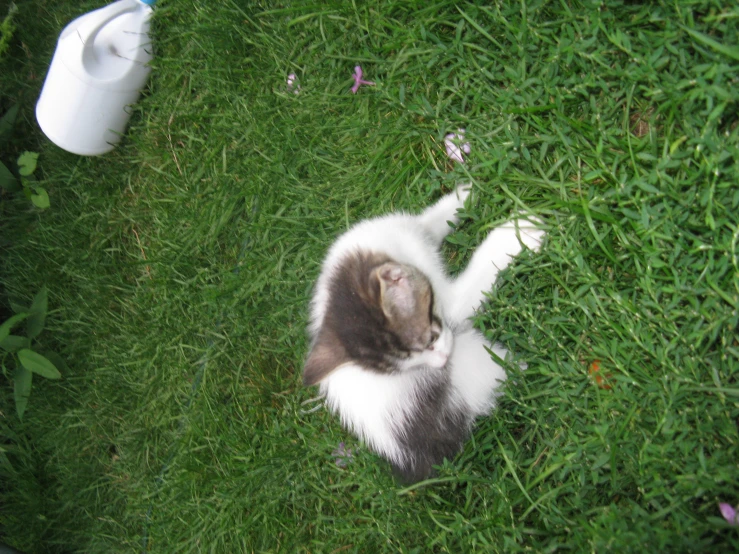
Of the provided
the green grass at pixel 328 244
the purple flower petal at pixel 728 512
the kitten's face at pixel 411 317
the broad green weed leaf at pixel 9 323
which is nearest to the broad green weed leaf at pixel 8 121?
the green grass at pixel 328 244

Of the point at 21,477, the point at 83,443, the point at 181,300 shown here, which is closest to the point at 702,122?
the point at 181,300

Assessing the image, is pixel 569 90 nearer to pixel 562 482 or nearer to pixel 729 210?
pixel 729 210

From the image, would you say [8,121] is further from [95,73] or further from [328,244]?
[328,244]

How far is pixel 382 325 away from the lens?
5.57 feet

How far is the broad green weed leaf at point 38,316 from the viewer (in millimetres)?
3131

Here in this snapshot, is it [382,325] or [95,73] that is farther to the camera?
[95,73]

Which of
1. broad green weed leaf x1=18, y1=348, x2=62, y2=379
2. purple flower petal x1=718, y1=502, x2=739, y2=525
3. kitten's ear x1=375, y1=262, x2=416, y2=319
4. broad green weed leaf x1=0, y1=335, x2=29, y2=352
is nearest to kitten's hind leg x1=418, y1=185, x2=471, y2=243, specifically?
kitten's ear x1=375, y1=262, x2=416, y2=319

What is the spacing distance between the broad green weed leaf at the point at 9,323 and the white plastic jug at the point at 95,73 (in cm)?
106

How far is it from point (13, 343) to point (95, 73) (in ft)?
5.60

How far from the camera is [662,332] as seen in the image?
63.9 inches

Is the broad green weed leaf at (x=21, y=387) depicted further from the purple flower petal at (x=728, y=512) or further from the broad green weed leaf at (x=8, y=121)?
the purple flower petal at (x=728, y=512)

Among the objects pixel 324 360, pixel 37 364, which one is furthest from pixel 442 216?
pixel 37 364

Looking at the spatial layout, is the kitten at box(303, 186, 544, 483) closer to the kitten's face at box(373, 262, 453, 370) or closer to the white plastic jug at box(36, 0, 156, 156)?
the kitten's face at box(373, 262, 453, 370)

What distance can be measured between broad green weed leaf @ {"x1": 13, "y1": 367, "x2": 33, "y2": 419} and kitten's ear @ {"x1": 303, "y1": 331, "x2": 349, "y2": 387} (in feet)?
7.61
